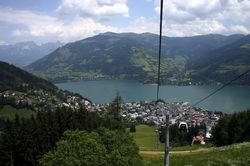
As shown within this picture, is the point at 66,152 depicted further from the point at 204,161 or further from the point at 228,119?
the point at 228,119

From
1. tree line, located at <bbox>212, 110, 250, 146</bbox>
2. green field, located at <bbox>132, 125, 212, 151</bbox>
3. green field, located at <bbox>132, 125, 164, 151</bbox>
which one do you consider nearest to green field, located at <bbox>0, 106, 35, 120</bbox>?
green field, located at <bbox>132, 125, 164, 151</bbox>

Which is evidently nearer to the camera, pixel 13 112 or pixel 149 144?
pixel 149 144

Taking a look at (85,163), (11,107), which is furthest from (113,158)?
(11,107)

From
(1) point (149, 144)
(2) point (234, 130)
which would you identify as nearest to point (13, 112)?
(1) point (149, 144)

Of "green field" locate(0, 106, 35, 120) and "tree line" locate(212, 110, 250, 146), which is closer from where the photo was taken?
"tree line" locate(212, 110, 250, 146)

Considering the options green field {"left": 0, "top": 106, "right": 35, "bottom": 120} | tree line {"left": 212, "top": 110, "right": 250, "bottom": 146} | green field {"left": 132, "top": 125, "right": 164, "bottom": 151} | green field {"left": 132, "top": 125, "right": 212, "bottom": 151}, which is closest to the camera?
tree line {"left": 212, "top": 110, "right": 250, "bottom": 146}

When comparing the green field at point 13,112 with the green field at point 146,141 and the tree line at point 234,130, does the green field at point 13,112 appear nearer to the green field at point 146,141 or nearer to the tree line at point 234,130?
the green field at point 146,141

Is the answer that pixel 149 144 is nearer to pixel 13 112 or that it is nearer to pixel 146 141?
pixel 146 141

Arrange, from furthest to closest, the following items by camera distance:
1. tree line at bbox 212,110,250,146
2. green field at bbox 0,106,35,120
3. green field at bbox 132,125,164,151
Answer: green field at bbox 0,106,35,120, green field at bbox 132,125,164,151, tree line at bbox 212,110,250,146

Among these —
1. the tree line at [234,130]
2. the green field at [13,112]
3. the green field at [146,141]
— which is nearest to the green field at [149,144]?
the green field at [146,141]

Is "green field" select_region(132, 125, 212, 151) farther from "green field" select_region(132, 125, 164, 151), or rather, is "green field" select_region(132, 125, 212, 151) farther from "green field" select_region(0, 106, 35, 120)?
"green field" select_region(0, 106, 35, 120)

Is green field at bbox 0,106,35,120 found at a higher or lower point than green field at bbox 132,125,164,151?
lower
